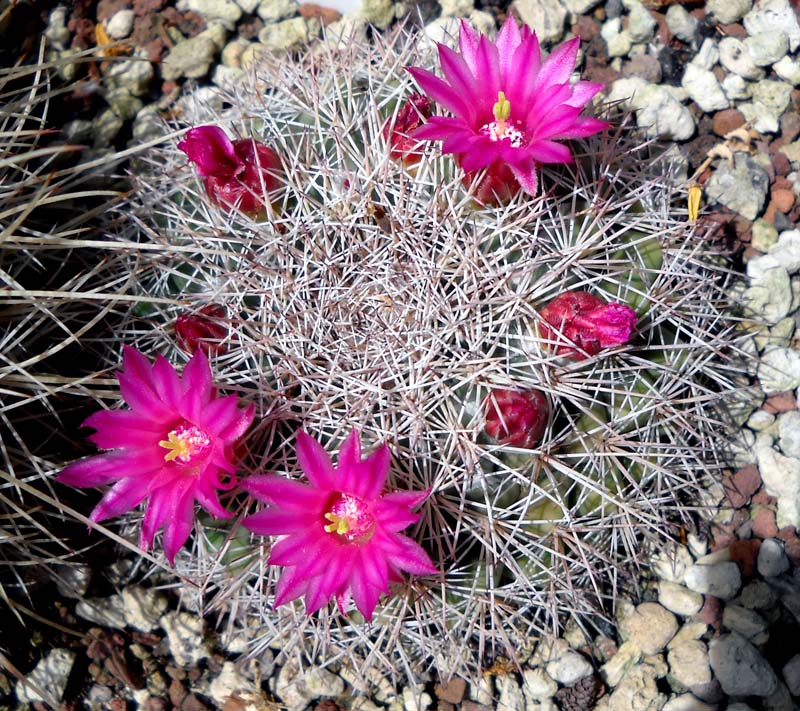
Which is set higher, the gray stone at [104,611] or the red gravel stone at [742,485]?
the gray stone at [104,611]

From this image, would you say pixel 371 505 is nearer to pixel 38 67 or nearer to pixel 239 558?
pixel 239 558

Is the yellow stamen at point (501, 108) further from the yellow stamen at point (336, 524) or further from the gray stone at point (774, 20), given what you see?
the gray stone at point (774, 20)

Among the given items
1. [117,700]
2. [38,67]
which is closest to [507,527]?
[117,700]

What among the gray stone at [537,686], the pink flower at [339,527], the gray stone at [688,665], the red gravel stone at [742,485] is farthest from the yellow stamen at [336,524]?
the red gravel stone at [742,485]

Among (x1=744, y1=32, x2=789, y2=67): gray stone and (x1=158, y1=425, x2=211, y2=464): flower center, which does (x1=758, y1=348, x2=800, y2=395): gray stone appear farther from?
(x1=158, y1=425, x2=211, y2=464): flower center

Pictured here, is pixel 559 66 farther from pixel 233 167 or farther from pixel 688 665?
pixel 688 665

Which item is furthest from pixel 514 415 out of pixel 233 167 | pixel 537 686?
pixel 537 686
